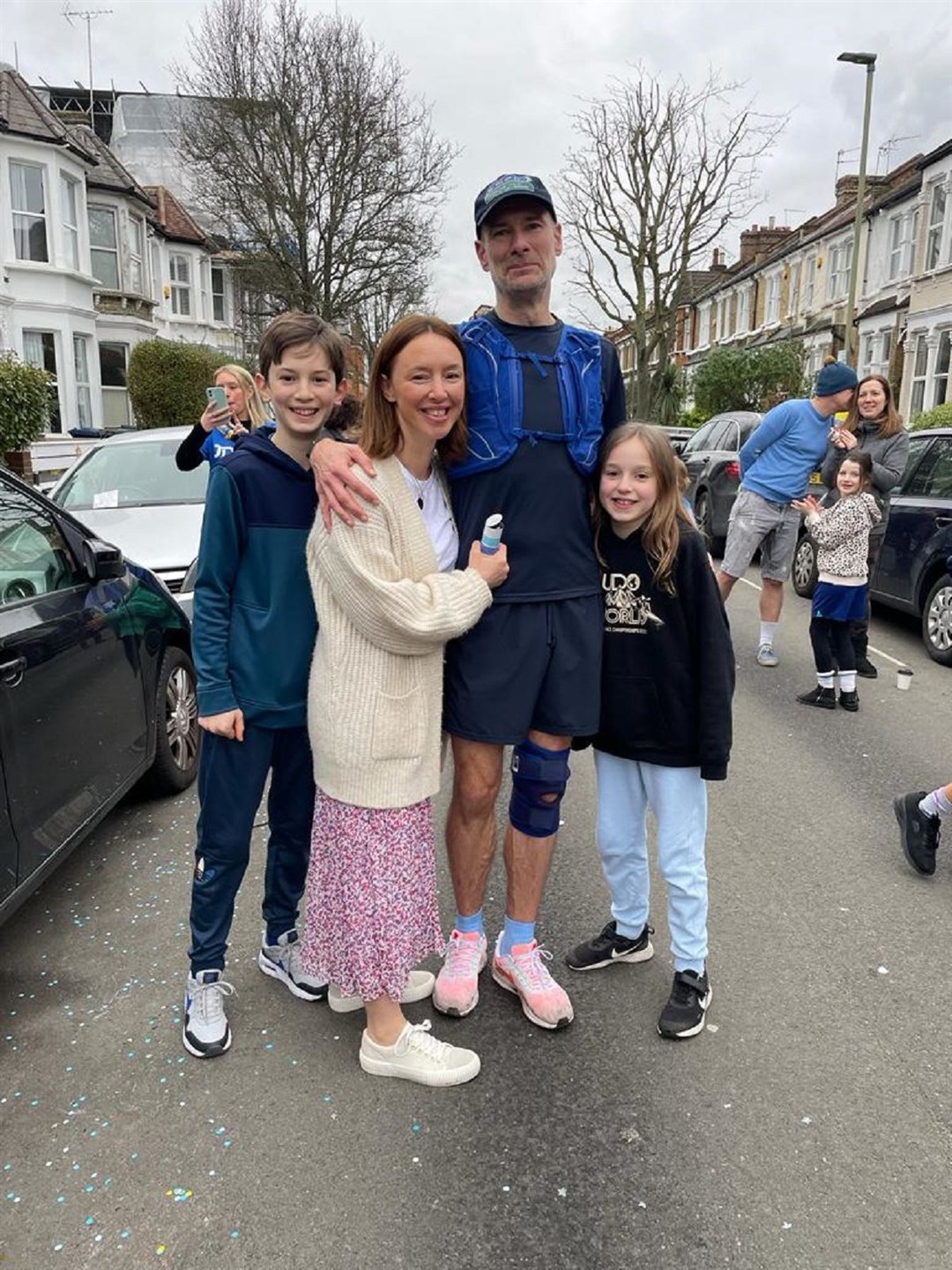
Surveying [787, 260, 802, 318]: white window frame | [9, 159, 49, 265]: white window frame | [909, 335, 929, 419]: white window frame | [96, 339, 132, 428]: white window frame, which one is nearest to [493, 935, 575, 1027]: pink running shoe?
[9, 159, 49, 265]: white window frame

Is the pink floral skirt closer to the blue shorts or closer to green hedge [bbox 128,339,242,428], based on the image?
the blue shorts

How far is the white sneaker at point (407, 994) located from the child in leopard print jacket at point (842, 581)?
386 cm

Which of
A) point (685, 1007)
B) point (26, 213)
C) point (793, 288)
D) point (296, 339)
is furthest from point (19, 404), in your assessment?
point (793, 288)

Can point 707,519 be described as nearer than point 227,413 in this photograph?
No

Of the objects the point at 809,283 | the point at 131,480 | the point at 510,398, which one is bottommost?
the point at 131,480

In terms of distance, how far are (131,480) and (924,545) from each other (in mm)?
6110

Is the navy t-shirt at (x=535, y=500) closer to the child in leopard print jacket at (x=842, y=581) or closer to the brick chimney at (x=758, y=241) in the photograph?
the child in leopard print jacket at (x=842, y=581)

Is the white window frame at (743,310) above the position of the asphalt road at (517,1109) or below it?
above

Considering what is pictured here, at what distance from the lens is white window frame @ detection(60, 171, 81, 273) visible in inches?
885

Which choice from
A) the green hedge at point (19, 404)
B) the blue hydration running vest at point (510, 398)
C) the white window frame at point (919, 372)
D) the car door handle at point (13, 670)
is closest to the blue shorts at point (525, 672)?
the blue hydration running vest at point (510, 398)

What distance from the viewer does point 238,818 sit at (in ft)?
8.34

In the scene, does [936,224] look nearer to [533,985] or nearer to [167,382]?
[167,382]

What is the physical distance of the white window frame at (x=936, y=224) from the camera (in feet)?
80.2

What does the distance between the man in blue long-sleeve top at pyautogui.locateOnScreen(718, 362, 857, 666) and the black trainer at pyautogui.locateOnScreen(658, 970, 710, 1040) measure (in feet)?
13.1
